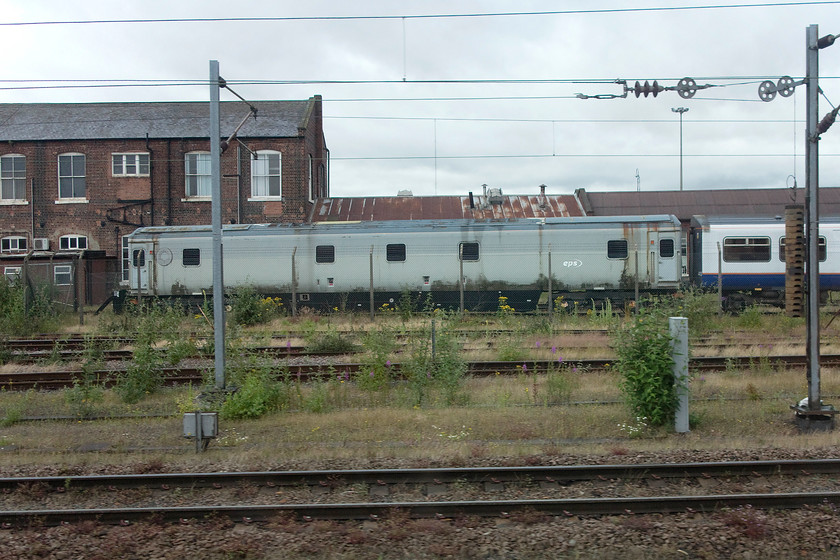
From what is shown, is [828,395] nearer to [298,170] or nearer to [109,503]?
[109,503]

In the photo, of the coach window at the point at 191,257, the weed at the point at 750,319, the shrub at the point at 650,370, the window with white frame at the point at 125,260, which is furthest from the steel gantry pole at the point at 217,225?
the window with white frame at the point at 125,260

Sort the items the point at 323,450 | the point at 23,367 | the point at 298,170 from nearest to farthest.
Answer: the point at 323,450, the point at 23,367, the point at 298,170

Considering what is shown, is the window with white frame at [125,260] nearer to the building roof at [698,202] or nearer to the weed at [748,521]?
the building roof at [698,202]

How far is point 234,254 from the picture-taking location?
22844mm

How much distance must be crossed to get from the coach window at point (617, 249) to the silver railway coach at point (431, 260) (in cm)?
3

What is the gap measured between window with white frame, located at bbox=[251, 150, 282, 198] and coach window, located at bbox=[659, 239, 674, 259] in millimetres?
17569

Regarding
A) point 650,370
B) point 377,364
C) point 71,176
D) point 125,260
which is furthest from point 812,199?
point 71,176

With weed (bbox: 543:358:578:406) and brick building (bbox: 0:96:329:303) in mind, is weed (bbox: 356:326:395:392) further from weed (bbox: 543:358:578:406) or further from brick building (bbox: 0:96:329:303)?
brick building (bbox: 0:96:329:303)

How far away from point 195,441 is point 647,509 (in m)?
5.69

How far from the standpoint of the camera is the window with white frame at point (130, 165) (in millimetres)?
31219

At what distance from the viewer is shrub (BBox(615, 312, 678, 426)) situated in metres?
9.02

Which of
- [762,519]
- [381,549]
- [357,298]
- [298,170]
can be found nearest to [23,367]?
[357,298]

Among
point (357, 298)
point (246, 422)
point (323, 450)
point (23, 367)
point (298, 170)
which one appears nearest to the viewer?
point (323, 450)

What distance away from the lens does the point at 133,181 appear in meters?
31.2
